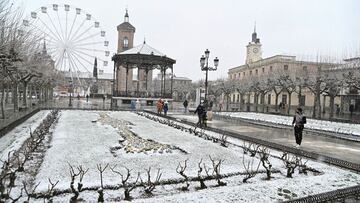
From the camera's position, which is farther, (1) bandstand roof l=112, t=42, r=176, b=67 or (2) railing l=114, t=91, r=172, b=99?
(2) railing l=114, t=91, r=172, b=99

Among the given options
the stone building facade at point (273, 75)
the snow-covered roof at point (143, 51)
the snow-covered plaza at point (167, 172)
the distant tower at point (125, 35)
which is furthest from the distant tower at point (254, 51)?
the snow-covered plaza at point (167, 172)

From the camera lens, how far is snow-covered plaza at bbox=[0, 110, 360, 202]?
639 centimetres

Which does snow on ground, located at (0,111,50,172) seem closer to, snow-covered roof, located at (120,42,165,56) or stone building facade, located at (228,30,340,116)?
snow-covered roof, located at (120,42,165,56)

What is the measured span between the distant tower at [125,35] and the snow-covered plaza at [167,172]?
55.8 m

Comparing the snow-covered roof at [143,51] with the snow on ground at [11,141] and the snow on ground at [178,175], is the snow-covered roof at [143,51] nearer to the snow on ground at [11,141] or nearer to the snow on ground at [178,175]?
the snow on ground at [11,141]

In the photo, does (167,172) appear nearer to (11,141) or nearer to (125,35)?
(11,141)

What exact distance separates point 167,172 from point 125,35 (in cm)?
6224

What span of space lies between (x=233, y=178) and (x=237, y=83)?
43703 mm

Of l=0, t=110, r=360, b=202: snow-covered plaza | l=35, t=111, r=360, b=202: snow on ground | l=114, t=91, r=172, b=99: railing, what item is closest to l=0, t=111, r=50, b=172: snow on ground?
l=0, t=110, r=360, b=202: snow-covered plaza

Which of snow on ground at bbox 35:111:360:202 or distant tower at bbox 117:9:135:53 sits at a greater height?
distant tower at bbox 117:9:135:53

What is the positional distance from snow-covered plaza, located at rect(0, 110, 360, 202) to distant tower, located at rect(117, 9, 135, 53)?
183 feet

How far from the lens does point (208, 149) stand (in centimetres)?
1120

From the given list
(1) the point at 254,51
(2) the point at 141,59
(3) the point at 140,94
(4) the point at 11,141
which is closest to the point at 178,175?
(4) the point at 11,141

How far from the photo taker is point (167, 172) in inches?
314
